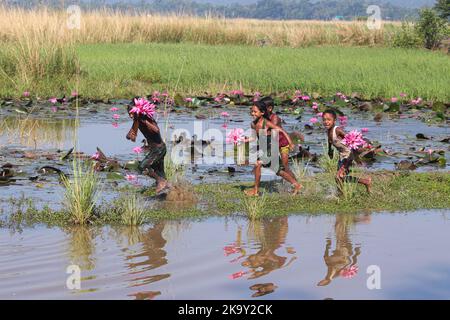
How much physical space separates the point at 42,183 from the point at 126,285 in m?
3.73

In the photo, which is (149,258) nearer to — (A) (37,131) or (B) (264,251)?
(B) (264,251)

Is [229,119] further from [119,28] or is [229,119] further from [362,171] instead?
[119,28]

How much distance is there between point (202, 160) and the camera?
1092cm

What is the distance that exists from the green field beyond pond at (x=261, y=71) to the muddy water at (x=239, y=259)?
8.22 meters

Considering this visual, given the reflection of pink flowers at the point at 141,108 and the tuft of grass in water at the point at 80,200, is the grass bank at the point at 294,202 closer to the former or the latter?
the tuft of grass in water at the point at 80,200

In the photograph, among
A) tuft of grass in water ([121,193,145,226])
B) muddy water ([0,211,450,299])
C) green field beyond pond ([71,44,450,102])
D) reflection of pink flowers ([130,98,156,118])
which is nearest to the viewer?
muddy water ([0,211,450,299])

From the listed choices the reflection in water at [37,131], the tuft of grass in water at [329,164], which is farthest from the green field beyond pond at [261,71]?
the tuft of grass in water at [329,164]

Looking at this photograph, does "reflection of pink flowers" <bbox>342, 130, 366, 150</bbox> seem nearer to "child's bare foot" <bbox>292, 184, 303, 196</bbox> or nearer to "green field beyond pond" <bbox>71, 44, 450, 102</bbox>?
"child's bare foot" <bbox>292, 184, 303, 196</bbox>

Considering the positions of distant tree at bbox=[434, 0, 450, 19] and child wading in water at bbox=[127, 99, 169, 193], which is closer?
child wading in water at bbox=[127, 99, 169, 193]

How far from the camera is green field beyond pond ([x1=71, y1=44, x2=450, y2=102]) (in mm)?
17562

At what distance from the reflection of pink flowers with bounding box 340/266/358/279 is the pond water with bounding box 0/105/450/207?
317 centimetres

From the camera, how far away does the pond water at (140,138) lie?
32.2 ft

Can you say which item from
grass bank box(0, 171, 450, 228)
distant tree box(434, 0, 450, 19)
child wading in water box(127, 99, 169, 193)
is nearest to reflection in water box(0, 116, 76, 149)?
child wading in water box(127, 99, 169, 193)

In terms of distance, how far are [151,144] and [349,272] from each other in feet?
9.37
